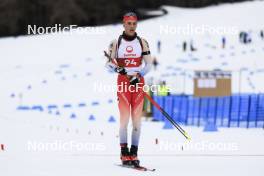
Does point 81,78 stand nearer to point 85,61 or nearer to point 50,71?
point 50,71

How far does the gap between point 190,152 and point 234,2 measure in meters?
69.8

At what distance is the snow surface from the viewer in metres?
7.45

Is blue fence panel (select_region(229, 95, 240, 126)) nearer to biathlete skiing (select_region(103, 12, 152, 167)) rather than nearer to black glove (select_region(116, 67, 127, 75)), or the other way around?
biathlete skiing (select_region(103, 12, 152, 167))

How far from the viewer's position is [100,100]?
25.8 meters

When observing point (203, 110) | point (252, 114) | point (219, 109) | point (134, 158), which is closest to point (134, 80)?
point (134, 158)

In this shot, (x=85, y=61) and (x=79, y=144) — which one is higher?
(x=85, y=61)

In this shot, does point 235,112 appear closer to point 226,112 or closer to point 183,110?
point 226,112

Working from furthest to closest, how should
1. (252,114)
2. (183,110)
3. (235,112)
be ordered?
(183,110), (235,112), (252,114)

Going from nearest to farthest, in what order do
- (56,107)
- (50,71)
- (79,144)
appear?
(79,144) < (56,107) < (50,71)

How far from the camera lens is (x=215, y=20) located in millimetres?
59219

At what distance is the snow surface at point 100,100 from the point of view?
7.45 meters

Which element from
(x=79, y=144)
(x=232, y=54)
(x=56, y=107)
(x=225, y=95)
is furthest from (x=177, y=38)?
(x=79, y=144)

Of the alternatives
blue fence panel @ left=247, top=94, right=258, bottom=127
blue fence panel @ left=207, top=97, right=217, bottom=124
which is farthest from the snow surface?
blue fence panel @ left=247, top=94, right=258, bottom=127

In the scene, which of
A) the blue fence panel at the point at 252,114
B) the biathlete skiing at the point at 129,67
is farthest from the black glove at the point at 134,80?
the blue fence panel at the point at 252,114
